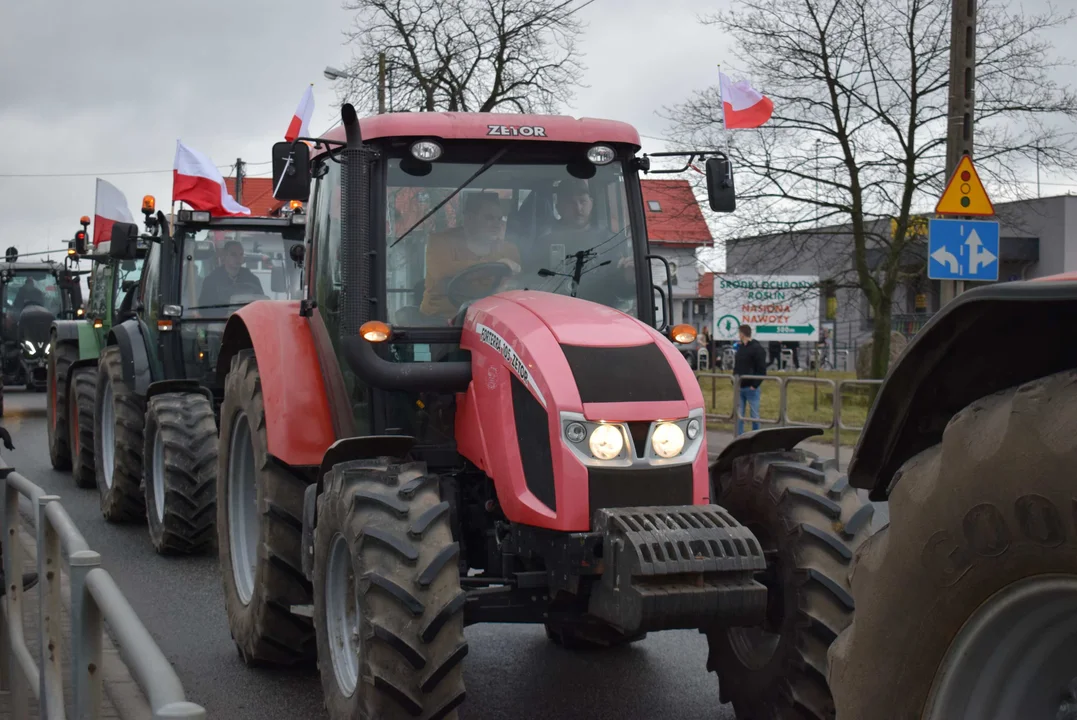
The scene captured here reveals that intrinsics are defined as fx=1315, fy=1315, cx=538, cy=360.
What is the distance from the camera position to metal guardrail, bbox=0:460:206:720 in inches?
86.6

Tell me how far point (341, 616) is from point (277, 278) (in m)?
6.21

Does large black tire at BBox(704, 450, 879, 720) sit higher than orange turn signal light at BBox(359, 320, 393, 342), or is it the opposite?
orange turn signal light at BBox(359, 320, 393, 342)

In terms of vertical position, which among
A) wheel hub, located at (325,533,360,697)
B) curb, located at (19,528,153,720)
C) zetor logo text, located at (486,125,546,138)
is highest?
zetor logo text, located at (486,125,546,138)

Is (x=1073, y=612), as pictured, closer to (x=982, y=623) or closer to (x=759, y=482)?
(x=982, y=623)

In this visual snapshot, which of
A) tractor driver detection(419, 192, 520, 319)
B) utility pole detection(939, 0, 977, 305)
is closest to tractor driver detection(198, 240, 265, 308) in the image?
tractor driver detection(419, 192, 520, 319)

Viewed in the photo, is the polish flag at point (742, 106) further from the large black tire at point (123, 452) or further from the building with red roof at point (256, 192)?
the building with red roof at point (256, 192)

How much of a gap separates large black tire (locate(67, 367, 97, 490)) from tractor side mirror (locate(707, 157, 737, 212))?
311 inches

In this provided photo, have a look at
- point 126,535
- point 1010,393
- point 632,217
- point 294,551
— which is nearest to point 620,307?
point 632,217

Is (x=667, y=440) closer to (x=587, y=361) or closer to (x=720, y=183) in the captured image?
(x=587, y=361)

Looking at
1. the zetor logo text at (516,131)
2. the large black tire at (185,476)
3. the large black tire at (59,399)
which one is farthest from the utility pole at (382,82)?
the zetor logo text at (516,131)

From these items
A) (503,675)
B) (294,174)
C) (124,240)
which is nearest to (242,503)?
(503,675)

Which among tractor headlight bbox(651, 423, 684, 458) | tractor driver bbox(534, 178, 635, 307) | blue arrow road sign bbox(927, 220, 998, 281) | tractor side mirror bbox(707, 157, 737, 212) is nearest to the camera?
tractor headlight bbox(651, 423, 684, 458)

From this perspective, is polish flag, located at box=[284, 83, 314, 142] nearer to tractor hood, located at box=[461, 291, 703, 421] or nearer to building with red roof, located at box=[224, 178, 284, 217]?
tractor hood, located at box=[461, 291, 703, 421]

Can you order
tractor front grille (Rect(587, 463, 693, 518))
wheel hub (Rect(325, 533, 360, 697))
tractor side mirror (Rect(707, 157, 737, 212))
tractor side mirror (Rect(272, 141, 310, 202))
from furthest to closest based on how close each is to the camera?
tractor side mirror (Rect(707, 157, 737, 212))
tractor side mirror (Rect(272, 141, 310, 202))
wheel hub (Rect(325, 533, 360, 697))
tractor front grille (Rect(587, 463, 693, 518))
